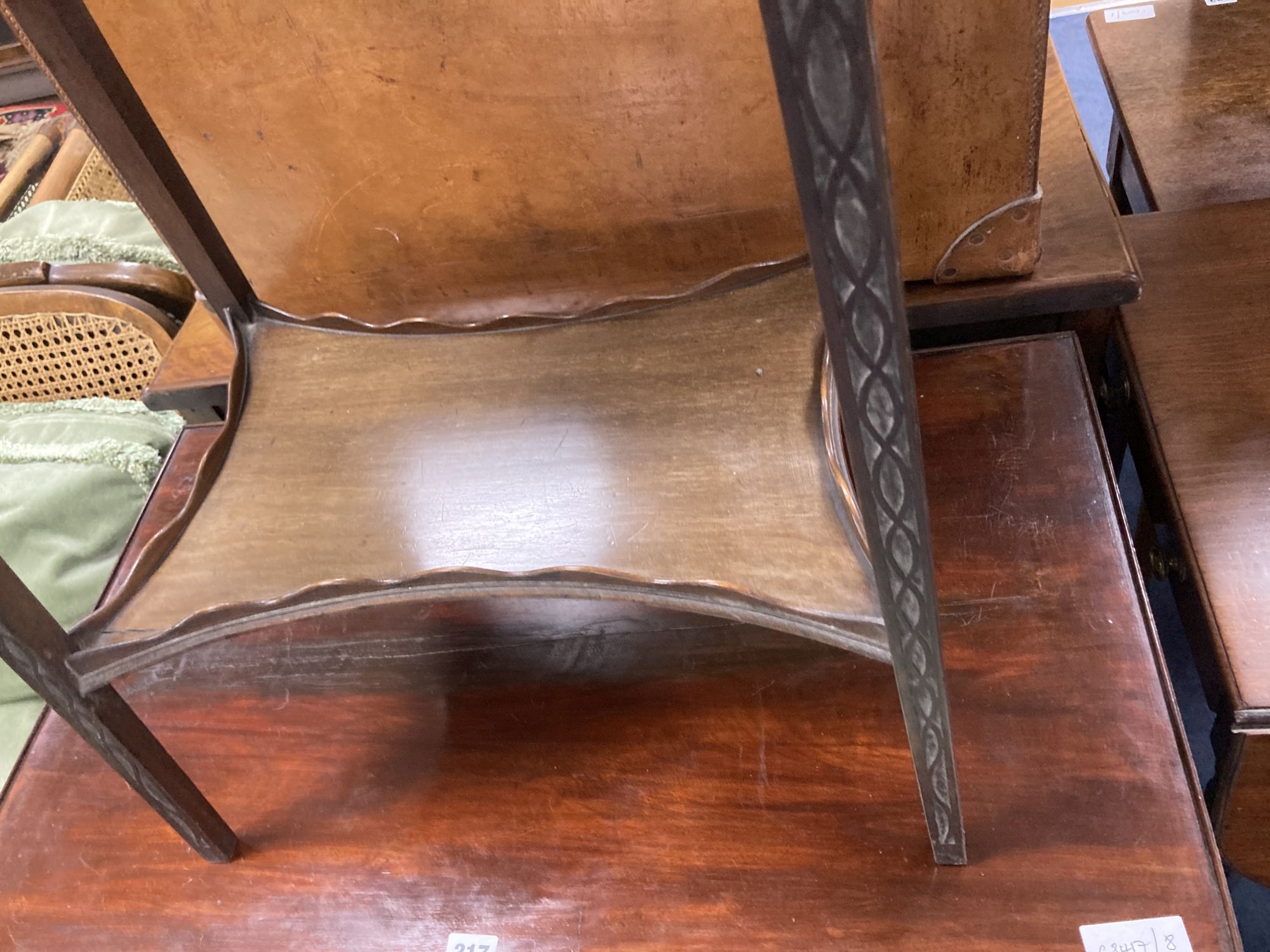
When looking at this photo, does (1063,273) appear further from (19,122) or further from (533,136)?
(19,122)

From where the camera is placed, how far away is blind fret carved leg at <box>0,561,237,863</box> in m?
0.59

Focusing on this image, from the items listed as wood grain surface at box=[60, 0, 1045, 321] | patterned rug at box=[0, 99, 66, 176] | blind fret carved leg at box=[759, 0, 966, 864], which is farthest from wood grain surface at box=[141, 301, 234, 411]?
patterned rug at box=[0, 99, 66, 176]

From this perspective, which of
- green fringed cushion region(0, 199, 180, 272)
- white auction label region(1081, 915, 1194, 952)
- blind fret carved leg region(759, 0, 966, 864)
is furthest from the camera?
green fringed cushion region(0, 199, 180, 272)

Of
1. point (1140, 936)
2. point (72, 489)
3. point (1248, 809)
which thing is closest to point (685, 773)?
point (1140, 936)

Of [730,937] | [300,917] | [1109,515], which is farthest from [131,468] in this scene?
[1109,515]

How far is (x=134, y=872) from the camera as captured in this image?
0.76 metres

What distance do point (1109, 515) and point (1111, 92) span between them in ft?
1.82

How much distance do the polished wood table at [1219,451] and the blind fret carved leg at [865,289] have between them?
252 mm

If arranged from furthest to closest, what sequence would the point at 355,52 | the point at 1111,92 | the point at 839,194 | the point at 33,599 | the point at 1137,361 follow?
the point at 1111,92
the point at 1137,361
the point at 355,52
the point at 33,599
the point at 839,194

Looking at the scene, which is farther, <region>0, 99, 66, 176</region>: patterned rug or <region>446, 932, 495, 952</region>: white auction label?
<region>0, 99, 66, 176</region>: patterned rug

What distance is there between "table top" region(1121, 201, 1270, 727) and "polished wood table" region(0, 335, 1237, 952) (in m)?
0.05

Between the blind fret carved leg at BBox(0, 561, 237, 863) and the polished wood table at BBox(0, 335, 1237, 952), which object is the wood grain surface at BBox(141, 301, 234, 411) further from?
the blind fret carved leg at BBox(0, 561, 237, 863)

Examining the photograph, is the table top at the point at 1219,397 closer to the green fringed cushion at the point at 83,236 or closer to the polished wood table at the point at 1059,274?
the polished wood table at the point at 1059,274

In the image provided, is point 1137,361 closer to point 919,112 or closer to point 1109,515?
point 1109,515
